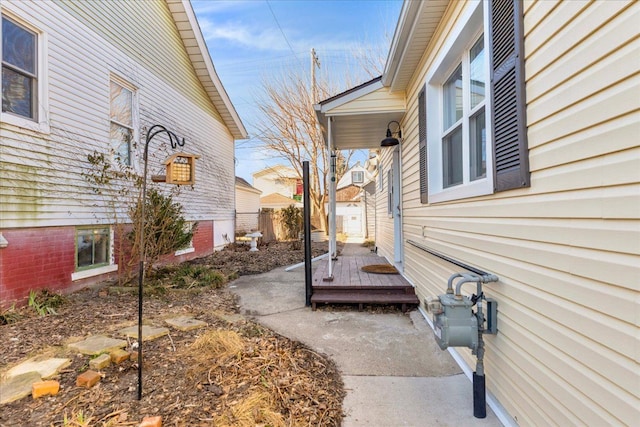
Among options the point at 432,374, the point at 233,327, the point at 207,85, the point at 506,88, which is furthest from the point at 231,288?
the point at 207,85

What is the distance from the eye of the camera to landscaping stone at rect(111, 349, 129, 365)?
2732mm

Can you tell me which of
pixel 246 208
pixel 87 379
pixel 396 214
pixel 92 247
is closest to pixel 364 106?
pixel 396 214

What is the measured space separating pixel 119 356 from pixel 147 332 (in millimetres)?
635

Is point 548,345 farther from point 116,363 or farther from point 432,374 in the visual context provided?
point 116,363

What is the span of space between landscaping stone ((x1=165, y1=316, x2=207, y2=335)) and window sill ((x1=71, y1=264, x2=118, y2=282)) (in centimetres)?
247

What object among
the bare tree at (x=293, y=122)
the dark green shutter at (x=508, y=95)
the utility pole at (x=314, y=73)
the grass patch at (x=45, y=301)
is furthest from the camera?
the bare tree at (x=293, y=122)

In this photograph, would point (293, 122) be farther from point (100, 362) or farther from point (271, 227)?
point (100, 362)

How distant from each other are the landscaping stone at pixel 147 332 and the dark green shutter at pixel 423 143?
3279mm

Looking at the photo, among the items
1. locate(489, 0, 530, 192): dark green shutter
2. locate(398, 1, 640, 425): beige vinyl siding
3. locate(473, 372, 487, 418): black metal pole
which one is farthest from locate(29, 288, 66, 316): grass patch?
locate(489, 0, 530, 192): dark green shutter

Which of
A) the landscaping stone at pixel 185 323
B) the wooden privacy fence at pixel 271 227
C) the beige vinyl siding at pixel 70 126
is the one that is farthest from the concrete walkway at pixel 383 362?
the wooden privacy fence at pixel 271 227

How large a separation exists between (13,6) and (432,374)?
6634mm

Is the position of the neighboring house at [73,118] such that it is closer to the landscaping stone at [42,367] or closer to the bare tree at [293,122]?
the landscaping stone at [42,367]

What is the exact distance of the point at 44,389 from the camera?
229cm

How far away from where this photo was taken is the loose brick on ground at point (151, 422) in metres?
1.93
